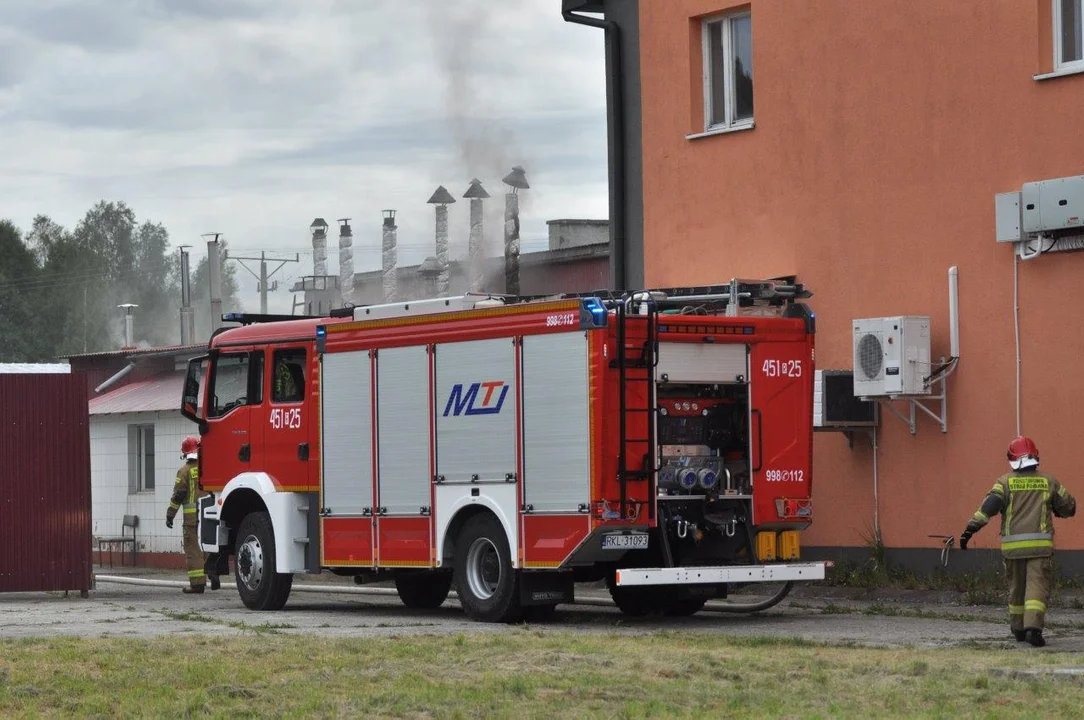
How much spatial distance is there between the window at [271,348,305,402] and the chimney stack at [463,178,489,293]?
16833 mm

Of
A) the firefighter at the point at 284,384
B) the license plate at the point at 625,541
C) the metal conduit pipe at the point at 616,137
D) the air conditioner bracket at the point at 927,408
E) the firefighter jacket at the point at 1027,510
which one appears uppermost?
the metal conduit pipe at the point at 616,137

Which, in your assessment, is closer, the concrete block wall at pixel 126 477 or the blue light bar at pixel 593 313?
the blue light bar at pixel 593 313

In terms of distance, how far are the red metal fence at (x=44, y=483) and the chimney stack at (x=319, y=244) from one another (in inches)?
1068

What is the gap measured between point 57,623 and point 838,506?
26.1ft

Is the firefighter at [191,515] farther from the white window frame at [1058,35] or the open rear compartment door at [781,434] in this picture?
the white window frame at [1058,35]

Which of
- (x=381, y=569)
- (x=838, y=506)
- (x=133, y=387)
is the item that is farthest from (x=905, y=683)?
Answer: (x=133, y=387)

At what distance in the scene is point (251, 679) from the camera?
35.8ft

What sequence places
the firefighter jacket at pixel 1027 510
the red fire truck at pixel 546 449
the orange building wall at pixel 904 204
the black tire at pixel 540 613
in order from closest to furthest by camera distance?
the firefighter jacket at pixel 1027 510, the red fire truck at pixel 546 449, the black tire at pixel 540 613, the orange building wall at pixel 904 204

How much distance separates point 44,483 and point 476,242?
16.7m

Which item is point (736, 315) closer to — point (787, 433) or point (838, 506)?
point (787, 433)

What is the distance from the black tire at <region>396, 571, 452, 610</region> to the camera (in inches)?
715

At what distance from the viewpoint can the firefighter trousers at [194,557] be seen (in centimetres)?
2148

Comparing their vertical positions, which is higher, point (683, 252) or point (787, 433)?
point (683, 252)

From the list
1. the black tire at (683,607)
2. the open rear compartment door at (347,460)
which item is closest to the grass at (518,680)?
the black tire at (683,607)
